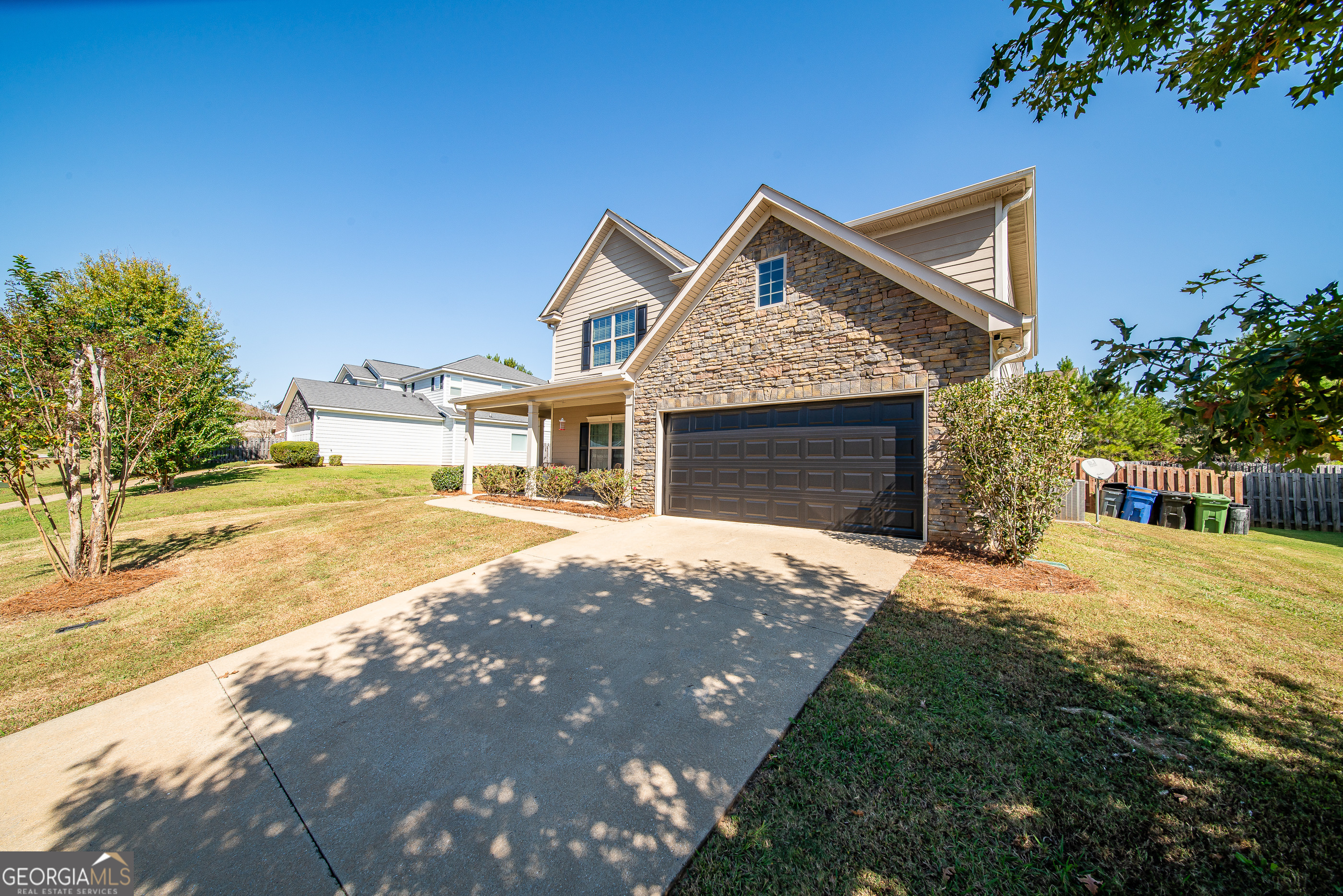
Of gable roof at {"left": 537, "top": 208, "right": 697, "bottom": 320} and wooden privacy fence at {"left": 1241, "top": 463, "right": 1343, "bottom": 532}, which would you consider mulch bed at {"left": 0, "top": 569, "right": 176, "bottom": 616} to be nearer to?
gable roof at {"left": 537, "top": 208, "right": 697, "bottom": 320}

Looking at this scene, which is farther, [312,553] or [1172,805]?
[312,553]

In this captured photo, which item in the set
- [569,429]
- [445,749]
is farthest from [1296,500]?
[569,429]

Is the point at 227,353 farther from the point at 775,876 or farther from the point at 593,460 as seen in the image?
the point at 775,876

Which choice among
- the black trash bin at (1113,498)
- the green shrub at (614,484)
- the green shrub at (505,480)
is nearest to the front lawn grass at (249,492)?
the green shrub at (505,480)

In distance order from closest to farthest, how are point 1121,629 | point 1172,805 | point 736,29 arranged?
point 1172,805 → point 1121,629 → point 736,29

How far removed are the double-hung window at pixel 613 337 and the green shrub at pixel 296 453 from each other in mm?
18200

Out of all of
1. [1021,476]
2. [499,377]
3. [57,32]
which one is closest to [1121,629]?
[1021,476]

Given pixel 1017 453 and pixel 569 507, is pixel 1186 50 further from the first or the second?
pixel 569 507

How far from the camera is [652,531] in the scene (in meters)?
8.84

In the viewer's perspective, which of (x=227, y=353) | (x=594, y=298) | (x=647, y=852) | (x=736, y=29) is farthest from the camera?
(x=227, y=353)

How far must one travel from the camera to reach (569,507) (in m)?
11.2

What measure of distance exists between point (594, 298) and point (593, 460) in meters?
5.46

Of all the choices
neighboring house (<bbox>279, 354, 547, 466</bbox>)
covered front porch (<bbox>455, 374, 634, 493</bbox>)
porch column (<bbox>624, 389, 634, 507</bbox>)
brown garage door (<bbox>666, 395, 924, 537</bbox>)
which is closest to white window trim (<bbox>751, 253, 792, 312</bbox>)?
brown garage door (<bbox>666, 395, 924, 537</bbox>)

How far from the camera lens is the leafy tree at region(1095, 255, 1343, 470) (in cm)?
170
